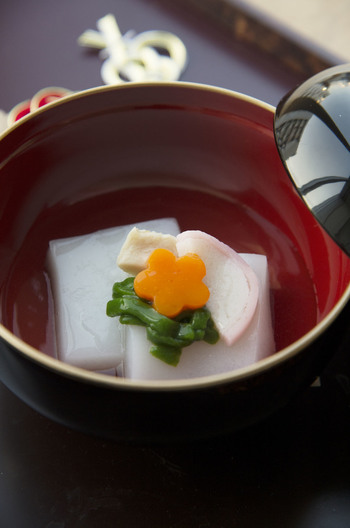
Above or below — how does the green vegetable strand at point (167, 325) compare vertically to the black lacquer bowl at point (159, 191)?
below

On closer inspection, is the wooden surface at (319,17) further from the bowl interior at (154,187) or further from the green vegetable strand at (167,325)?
the green vegetable strand at (167,325)

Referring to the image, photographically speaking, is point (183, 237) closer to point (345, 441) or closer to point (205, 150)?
point (205, 150)

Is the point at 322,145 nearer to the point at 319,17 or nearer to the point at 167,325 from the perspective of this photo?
the point at 167,325

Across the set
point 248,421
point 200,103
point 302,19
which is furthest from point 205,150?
point 302,19

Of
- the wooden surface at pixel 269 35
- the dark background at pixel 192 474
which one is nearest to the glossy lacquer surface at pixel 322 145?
the dark background at pixel 192 474

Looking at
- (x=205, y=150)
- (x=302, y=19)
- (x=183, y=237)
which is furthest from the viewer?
(x=302, y=19)

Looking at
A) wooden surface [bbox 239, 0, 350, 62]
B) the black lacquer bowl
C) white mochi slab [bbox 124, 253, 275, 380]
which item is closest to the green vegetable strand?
white mochi slab [bbox 124, 253, 275, 380]

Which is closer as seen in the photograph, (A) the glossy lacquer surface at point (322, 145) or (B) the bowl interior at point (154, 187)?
(A) the glossy lacquer surface at point (322, 145)
